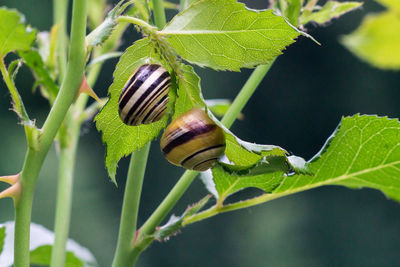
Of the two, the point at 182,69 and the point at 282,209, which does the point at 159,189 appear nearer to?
the point at 282,209

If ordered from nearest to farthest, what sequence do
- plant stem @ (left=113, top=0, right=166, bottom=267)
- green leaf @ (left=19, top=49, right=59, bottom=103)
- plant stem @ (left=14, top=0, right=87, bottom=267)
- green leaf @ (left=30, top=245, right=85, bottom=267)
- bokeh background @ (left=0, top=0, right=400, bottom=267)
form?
plant stem @ (left=14, top=0, right=87, bottom=267) → plant stem @ (left=113, top=0, right=166, bottom=267) → green leaf @ (left=19, top=49, right=59, bottom=103) → green leaf @ (left=30, top=245, right=85, bottom=267) → bokeh background @ (left=0, top=0, right=400, bottom=267)

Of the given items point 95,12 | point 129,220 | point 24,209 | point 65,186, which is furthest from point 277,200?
point 24,209

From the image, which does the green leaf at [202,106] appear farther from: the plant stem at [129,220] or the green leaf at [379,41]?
the green leaf at [379,41]

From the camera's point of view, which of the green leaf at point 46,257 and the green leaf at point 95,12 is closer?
the green leaf at point 46,257

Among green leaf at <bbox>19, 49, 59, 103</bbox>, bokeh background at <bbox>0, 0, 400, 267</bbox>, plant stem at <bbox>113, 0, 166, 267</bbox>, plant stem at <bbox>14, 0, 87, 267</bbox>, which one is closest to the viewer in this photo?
plant stem at <bbox>14, 0, 87, 267</bbox>

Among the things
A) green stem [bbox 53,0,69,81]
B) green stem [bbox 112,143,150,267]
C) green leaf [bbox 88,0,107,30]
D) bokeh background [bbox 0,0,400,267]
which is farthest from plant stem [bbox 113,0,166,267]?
bokeh background [bbox 0,0,400,267]

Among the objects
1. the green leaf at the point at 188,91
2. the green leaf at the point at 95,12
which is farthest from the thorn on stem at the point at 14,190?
the green leaf at the point at 95,12

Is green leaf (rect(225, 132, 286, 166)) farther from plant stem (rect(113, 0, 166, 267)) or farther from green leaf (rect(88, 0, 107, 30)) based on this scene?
green leaf (rect(88, 0, 107, 30))
